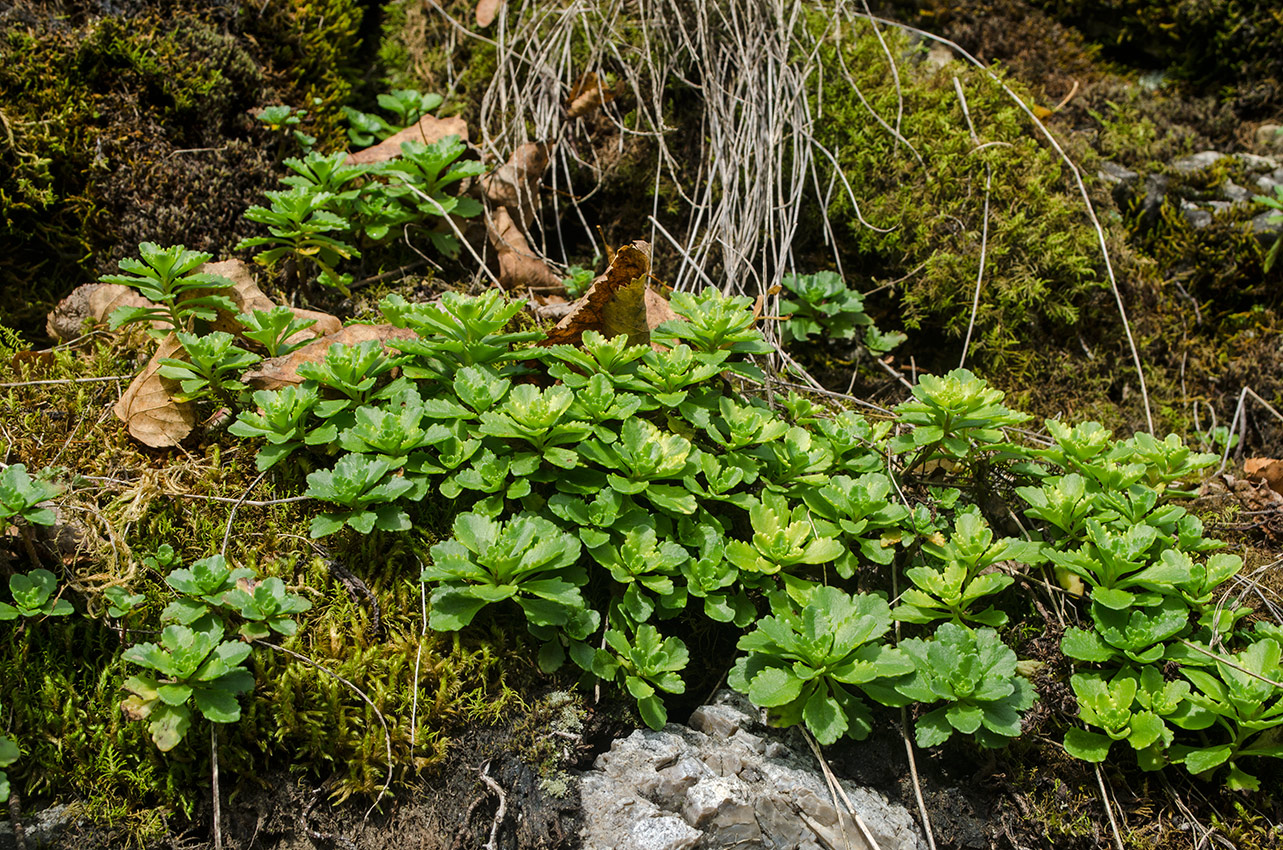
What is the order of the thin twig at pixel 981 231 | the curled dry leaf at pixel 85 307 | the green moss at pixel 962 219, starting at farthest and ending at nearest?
1. the green moss at pixel 962 219
2. the thin twig at pixel 981 231
3. the curled dry leaf at pixel 85 307

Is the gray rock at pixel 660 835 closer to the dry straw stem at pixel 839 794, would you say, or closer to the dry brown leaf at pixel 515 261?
the dry straw stem at pixel 839 794

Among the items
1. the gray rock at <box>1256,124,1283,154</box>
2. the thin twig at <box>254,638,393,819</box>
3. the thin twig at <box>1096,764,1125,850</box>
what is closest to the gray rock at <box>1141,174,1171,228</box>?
the gray rock at <box>1256,124,1283,154</box>

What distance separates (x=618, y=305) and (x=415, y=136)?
1663 millimetres

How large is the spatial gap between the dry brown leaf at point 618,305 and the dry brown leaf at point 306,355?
0.61 meters

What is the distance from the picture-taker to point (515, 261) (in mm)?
3596

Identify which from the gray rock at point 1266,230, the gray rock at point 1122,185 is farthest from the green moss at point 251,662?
the gray rock at point 1266,230

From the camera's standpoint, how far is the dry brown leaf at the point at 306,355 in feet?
9.08

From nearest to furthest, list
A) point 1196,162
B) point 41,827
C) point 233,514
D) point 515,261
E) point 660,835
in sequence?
point 41,827
point 660,835
point 233,514
point 515,261
point 1196,162

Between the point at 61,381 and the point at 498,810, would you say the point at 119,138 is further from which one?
the point at 498,810

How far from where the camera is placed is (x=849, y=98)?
13.4 feet

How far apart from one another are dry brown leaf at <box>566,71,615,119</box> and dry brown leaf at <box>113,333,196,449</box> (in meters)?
2.21

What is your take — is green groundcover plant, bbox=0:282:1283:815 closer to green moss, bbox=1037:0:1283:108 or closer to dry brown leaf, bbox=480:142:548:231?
dry brown leaf, bbox=480:142:548:231

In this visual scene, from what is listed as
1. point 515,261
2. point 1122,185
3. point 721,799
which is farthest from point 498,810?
point 1122,185

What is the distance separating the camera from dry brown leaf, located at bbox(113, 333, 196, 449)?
267 centimetres
